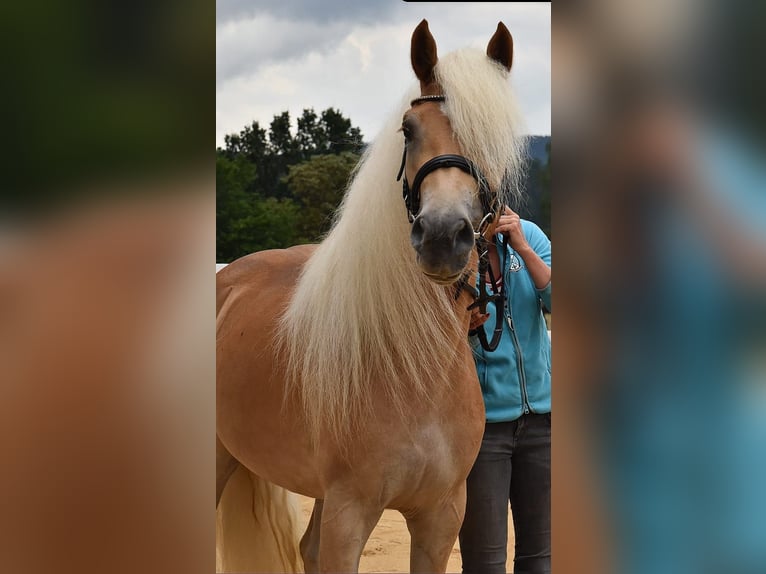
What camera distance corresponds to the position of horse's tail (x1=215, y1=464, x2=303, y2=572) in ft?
8.83

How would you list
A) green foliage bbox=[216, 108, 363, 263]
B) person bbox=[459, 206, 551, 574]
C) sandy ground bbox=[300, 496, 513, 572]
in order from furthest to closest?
green foliage bbox=[216, 108, 363, 263] < sandy ground bbox=[300, 496, 513, 572] < person bbox=[459, 206, 551, 574]

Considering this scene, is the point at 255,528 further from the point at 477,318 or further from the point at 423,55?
the point at 423,55

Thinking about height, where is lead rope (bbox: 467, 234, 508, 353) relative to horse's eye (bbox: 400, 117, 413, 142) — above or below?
below

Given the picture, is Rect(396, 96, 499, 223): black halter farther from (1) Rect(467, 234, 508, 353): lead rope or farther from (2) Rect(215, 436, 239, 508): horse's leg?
(2) Rect(215, 436, 239, 508): horse's leg

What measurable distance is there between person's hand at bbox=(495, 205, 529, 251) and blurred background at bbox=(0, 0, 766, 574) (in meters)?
1.41

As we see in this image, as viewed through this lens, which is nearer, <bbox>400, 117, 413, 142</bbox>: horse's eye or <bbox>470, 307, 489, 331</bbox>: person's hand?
<bbox>400, 117, 413, 142</bbox>: horse's eye

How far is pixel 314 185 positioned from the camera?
40.1ft

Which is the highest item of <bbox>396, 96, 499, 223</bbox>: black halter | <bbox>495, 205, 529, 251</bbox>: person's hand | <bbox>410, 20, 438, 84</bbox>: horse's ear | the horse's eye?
<bbox>410, 20, 438, 84</bbox>: horse's ear

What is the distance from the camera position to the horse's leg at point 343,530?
1647 millimetres
